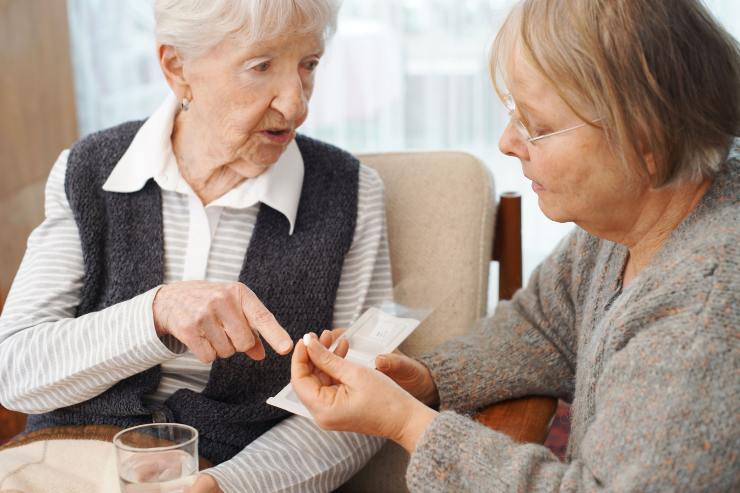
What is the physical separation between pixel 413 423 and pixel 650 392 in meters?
0.33

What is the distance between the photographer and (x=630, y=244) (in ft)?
4.21

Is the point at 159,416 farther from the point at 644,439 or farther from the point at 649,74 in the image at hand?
the point at 649,74

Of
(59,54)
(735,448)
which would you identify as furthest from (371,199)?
(59,54)

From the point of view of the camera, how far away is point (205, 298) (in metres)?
1.37

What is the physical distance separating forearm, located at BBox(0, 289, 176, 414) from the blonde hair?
75 cm

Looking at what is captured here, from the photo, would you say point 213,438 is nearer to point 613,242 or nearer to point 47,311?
point 47,311

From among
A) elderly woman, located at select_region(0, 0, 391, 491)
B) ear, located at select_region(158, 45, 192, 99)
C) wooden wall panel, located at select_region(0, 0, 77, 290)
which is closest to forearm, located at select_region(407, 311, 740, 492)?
elderly woman, located at select_region(0, 0, 391, 491)

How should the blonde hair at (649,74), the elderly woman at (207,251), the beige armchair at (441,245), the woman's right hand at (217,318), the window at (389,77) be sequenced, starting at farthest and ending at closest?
the window at (389,77), the beige armchair at (441,245), the elderly woman at (207,251), the woman's right hand at (217,318), the blonde hair at (649,74)

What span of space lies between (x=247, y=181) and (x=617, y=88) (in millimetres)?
760

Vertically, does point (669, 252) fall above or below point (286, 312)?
above

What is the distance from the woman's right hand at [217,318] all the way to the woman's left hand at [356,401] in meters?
0.13

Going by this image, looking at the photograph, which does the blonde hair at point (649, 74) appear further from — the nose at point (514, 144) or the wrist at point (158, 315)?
the wrist at point (158, 315)

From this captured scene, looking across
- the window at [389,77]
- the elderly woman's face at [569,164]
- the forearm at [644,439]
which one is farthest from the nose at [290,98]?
the window at [389,77]

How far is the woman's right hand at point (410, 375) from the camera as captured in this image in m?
1.43
